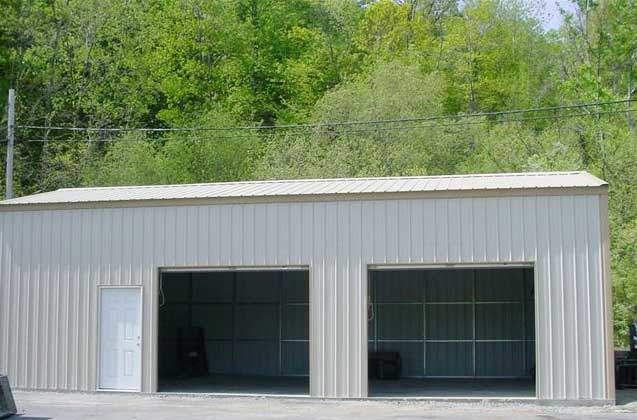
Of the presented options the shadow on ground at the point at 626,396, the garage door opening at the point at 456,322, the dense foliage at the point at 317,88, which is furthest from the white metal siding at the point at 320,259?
the dense foliage at the point at 317,88

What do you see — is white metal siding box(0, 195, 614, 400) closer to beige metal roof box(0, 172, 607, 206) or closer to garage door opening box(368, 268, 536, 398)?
beige metal roof box(0, 172, 607, 206)

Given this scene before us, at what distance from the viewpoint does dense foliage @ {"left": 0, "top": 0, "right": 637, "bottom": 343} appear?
3606cm

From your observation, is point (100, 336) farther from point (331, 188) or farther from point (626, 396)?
point (626, 396)

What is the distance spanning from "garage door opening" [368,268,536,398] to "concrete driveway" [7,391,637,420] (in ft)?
21.6

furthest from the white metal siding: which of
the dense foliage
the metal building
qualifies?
the dense foliage

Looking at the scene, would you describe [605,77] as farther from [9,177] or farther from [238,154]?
[9,177]

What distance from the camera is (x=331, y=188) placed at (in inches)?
761

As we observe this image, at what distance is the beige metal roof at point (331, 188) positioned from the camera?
59.1 ft

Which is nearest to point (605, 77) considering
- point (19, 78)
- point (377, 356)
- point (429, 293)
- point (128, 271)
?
point (429, 293)

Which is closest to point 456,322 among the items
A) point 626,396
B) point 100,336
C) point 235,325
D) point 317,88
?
point 235,325

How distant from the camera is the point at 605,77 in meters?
40.2

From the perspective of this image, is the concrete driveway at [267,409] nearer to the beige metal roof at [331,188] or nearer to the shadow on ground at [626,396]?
the shadow on ground at [626,396]

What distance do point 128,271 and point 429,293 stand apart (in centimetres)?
930

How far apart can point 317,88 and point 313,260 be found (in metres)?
29.7
